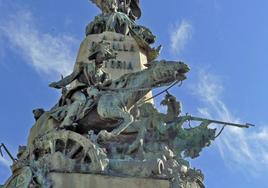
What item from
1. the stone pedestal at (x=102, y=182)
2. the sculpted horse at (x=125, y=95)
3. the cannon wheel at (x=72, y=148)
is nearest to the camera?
the stone pedestal at (x=102, y=182)

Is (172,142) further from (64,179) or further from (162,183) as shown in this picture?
(64,179)

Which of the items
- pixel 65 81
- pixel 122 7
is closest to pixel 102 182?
pixel 65 81

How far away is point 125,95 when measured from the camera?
Answer: 34.0 feet

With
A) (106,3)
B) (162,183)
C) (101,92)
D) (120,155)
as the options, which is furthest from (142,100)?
(106,3)

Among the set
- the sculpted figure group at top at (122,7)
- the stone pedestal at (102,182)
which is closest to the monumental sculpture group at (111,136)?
the stone pedestal at (102,182)

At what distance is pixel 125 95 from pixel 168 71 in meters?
0.84

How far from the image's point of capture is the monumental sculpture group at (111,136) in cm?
896

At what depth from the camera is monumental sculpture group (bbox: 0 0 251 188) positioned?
8961 millimetres

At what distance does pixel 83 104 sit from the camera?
10.5 m

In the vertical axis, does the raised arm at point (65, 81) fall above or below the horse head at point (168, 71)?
above

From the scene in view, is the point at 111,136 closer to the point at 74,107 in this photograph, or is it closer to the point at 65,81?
the point at 74,107

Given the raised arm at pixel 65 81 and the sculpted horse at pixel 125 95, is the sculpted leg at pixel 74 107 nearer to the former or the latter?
the sculpted horse at pixel 125 95

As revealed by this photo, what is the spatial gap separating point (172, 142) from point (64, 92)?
2311mm

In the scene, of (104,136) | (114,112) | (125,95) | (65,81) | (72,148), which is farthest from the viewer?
(65,81)
